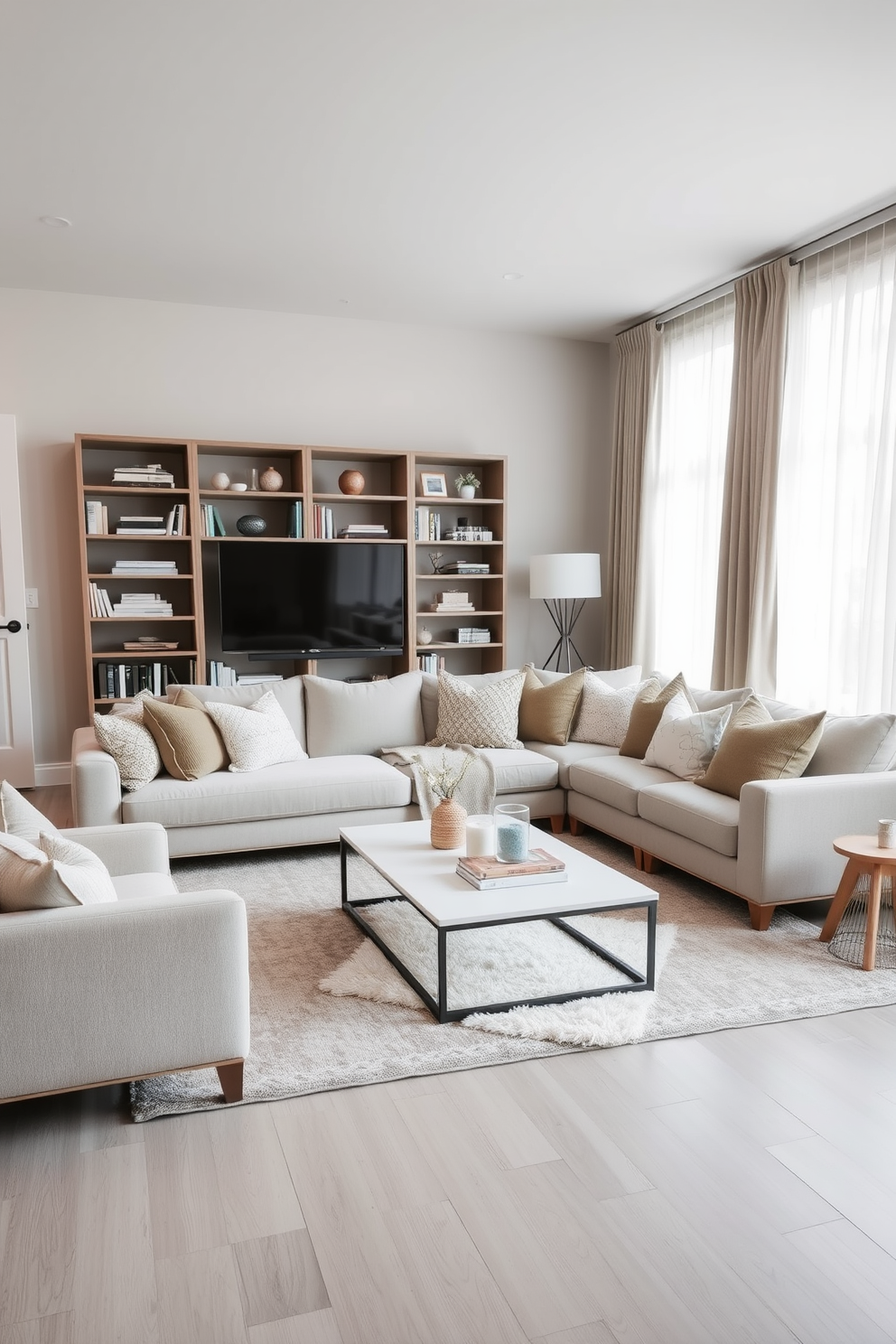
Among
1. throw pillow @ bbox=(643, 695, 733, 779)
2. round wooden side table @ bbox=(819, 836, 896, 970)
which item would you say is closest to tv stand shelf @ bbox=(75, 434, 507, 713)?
throw pillow @ bbox=(643, 695, 733, 779)

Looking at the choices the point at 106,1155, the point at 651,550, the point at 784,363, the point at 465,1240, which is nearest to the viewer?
the point at 465,1240

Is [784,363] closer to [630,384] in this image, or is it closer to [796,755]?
[630,384]

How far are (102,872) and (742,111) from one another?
3.29 m

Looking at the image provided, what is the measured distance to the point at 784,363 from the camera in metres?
4.70

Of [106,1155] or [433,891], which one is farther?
[433,891]

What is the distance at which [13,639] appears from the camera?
213 inches

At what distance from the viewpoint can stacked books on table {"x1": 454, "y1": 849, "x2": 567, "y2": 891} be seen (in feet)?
9.47

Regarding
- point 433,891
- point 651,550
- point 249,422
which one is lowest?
point 433,891

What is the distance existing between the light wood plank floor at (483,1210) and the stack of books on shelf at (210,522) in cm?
382

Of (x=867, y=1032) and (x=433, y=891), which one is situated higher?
(x=433, y=891)

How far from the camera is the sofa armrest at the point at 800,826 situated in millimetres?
3338

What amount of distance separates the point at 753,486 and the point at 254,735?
2.91 meters

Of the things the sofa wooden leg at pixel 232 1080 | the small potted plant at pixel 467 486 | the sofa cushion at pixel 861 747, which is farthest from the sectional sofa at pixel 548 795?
the sofa wooden leg at pixel 232 1080

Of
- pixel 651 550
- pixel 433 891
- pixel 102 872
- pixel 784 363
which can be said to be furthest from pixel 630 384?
pixel 102 872
